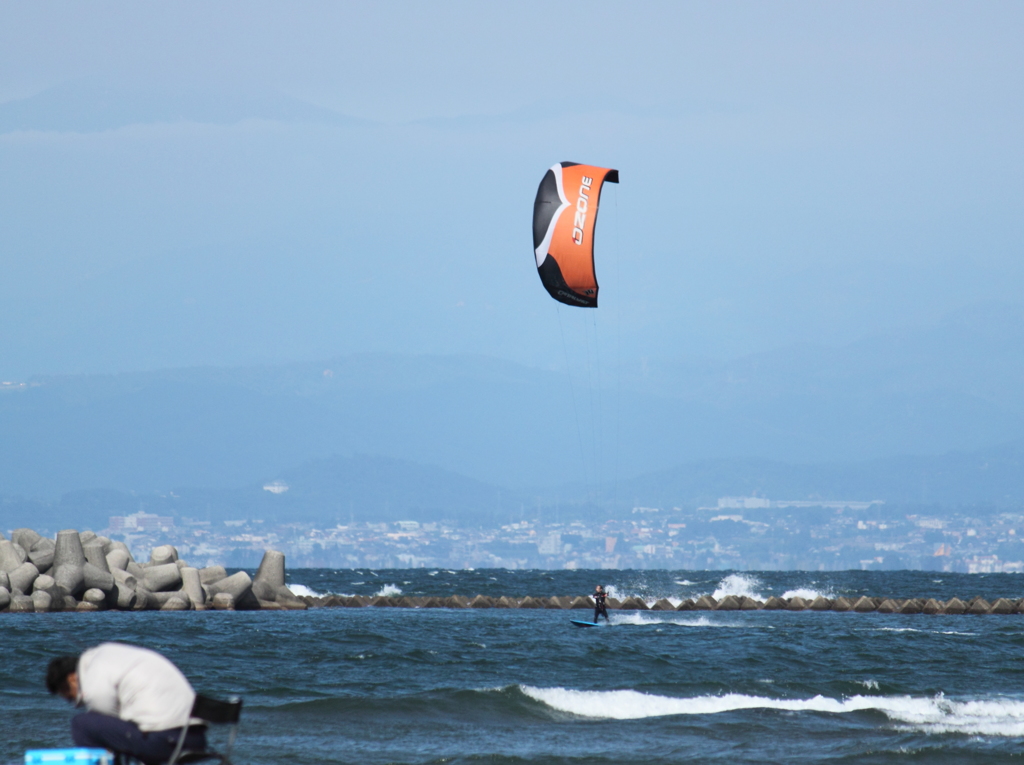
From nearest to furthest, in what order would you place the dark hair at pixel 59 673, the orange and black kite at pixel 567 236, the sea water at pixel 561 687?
the dark hair at pixel 59 673
the sea water at pixel 561 687
the orange and black kite at pixel 567 236

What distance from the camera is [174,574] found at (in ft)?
139

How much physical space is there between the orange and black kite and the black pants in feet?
69.5

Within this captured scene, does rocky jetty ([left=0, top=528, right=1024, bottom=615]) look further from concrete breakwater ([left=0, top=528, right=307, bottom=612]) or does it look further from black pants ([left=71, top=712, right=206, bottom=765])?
black pants ([left=71, top=712, right=206, bottom=765])

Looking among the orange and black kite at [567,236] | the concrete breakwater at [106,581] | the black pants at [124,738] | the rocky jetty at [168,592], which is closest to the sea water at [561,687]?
the concrete breakwater at [106,581]

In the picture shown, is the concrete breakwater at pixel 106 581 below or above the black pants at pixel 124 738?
below

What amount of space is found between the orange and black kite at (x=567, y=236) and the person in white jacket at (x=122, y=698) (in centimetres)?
2116

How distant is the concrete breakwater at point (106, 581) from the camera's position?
37.9 m

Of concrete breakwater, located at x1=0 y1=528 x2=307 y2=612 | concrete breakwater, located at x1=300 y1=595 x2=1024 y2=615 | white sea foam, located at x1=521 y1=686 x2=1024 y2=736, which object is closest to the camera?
white sea foam, located at x1=521 y1=686 x2=1024 y2=736

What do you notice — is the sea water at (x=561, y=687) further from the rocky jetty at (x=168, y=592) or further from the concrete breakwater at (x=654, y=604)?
the concrete breakwater at (x=654, y=604)

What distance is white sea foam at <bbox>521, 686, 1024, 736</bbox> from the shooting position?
21766mm

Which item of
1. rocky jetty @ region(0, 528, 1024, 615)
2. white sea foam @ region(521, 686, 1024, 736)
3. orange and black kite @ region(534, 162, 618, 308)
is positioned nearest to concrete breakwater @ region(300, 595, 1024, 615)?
rocky jetty @ region(0, 528, 1024, 615)

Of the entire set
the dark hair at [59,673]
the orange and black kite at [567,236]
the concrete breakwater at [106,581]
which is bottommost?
the concrete breakwater at [106,581]

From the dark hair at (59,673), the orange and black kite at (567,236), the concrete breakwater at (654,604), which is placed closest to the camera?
the dark hair at (59,673)

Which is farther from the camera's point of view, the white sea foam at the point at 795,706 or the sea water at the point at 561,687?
the white sea foam at the point at 795,706
